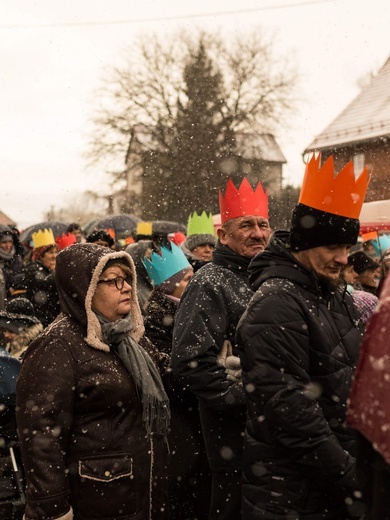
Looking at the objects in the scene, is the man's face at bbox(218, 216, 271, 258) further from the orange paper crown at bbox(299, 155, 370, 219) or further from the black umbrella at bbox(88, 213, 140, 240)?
the black umbrella at bbox(88, 213, 140, 240)

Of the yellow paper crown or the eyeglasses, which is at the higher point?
the eyeglasses

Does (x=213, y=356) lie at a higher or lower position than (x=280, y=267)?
lower

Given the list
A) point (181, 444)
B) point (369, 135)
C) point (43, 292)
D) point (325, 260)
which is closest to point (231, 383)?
point (181, 444)

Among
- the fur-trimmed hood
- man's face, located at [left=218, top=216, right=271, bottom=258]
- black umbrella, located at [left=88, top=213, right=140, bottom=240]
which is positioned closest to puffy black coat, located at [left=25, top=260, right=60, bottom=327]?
man's face, located at [left=218, top=216, right=271, bottom=258]

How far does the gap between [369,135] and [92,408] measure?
28051 millimetres

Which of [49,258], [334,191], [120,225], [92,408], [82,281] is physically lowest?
[120,225]

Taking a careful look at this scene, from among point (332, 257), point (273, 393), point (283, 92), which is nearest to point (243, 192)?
point (332, 257)

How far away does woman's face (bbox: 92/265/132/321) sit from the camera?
377cm

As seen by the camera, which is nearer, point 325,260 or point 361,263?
point 325,260

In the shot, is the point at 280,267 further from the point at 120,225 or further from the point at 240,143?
the point at 240,143

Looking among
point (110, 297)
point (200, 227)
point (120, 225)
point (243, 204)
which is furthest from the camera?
point (120, 225)

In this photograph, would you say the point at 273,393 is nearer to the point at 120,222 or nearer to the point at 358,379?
the point at 358,379

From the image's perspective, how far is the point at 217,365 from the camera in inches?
162

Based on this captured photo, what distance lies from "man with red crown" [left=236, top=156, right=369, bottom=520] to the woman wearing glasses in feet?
2.30
